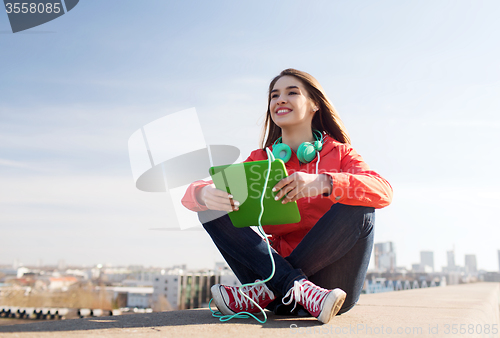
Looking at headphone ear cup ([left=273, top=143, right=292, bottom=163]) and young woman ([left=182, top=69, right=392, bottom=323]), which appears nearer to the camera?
young woman ([left=182, top=69, right=392, bottom=323])

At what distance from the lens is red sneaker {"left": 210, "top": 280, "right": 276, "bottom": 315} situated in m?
1.59

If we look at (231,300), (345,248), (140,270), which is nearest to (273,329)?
(231,300)

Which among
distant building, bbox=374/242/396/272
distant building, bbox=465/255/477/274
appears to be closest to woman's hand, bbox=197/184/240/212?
distant building, bbox=374/242/396/272

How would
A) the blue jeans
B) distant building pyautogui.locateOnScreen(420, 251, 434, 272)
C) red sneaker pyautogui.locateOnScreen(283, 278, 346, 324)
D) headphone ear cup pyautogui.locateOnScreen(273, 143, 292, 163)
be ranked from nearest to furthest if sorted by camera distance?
red sneaker pyautogui.locateOnScreen(283, 278, 346, 324), the blue jeans, headphone ear cup pyautogui.locateOnScreen(273, 143, 292, 163), distant building pyautogui.locateOnScreen(420, 251, 434, 272)

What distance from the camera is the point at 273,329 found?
129cm

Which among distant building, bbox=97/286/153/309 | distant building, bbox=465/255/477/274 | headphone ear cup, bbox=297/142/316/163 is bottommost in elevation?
distant building, bbox=97/286/153/309

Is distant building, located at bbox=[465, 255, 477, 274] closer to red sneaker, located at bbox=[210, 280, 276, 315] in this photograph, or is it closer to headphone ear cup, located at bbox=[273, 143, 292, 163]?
headphone ear cup, located at bbox=[273, 143, 292, 163]

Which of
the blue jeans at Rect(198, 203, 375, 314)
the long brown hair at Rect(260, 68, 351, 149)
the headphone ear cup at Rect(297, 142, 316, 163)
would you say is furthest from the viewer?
the long brown hair at Rect(260, 68, 351, 149)

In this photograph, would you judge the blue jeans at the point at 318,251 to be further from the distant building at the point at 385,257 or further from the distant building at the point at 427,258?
the distant building at the point at 427,258

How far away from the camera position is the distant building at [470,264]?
83.4 metres

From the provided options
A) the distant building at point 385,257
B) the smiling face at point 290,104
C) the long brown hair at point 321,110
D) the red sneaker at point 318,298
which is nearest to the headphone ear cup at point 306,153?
the smiling face at point 290,104

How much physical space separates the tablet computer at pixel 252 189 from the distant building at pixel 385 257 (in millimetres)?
88073

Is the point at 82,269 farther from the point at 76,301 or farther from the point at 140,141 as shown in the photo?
the point at 140,141

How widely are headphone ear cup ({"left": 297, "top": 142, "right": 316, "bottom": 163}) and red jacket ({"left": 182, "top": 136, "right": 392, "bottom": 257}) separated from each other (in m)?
0.04
